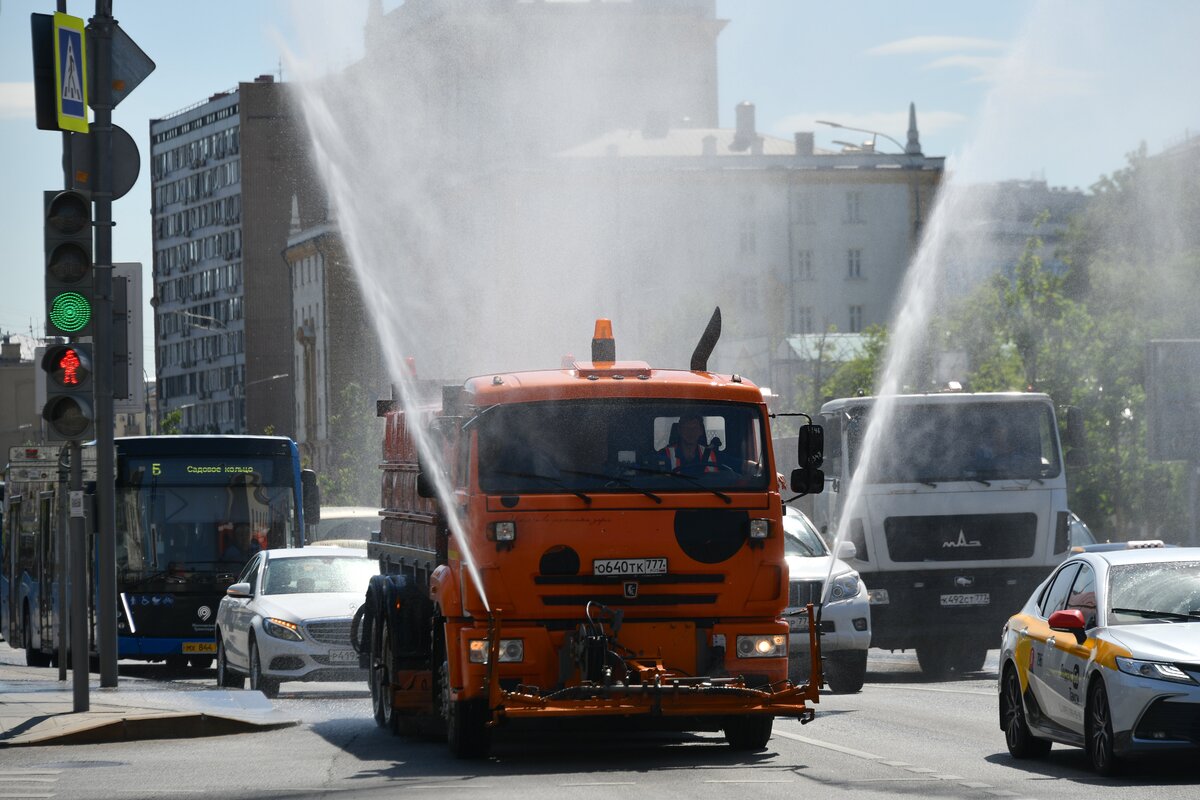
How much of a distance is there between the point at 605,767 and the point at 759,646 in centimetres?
127

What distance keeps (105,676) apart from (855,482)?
329 inches

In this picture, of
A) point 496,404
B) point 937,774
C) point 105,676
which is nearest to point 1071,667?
point 937,774

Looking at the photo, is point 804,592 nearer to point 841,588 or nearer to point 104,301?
point 841,588

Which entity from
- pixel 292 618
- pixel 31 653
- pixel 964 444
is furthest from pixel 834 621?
pixel 31 653

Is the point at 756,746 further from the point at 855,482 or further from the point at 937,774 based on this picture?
the point at 855,482

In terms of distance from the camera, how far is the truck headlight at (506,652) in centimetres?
1365

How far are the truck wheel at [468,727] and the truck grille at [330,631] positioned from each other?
7.79 meters

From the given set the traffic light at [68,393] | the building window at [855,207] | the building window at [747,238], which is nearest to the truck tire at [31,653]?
the traffic light at [68,393]

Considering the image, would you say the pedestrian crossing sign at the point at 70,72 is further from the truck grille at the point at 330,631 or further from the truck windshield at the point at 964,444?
the truck windshield at the point at 964,444

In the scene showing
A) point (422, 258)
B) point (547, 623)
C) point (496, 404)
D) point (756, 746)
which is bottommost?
→ point (756, 746)

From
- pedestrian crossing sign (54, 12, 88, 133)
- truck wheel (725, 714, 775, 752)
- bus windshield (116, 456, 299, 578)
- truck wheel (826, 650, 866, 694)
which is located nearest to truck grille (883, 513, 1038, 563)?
truck wheel (826, 650, 866, 694)

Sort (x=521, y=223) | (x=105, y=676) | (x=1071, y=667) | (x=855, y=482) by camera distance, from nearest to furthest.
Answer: (x=1071, y=667)
(x=105, y=676)
(x=855, y=482)
(x=521, y=223)

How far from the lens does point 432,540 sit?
→ 15461 millimetres

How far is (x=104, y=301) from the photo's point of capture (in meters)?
19.2
